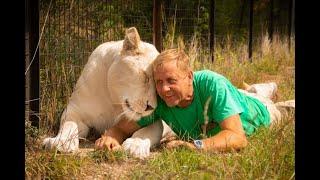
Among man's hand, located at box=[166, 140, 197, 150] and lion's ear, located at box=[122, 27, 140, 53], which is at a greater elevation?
lion's ear, located at box=[122, 27, 140, 53]

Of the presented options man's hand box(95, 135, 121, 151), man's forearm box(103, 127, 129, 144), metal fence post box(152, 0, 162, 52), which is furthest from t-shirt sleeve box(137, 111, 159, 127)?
metal fence post box(152, 0, 162, 52)

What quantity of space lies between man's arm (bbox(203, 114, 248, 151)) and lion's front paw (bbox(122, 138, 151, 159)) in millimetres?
396

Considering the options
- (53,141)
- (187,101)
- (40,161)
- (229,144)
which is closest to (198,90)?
(187,101)

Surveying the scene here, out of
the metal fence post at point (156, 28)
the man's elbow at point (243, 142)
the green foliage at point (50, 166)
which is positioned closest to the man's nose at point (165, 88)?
the man's elbow at point (243, 142)

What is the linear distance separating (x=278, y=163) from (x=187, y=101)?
4.05 ft

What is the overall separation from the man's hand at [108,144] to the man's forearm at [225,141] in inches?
22.8

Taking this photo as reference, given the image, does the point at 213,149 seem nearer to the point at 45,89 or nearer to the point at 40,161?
the point at 40,161

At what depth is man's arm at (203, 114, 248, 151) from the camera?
11.4 feet

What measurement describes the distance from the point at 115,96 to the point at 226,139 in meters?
0.92

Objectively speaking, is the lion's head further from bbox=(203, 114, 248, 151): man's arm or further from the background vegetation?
bbox=(203, 114, 248, 151): man's arm

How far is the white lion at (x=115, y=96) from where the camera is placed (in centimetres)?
372

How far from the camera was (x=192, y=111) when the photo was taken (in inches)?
155

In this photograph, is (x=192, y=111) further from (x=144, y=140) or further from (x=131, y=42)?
(x=131, y=42)

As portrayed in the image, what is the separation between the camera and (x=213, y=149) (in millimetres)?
3449
